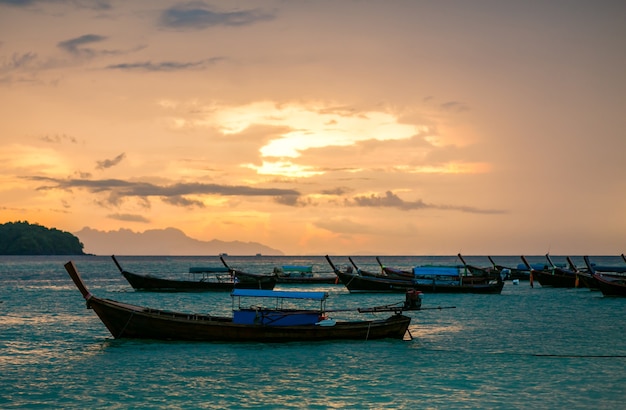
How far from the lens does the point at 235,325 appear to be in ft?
97.6

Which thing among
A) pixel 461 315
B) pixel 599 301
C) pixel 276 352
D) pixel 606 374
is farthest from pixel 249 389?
pixel 599 301

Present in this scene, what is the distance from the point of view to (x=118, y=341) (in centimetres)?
3127

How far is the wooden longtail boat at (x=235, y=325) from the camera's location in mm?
29812

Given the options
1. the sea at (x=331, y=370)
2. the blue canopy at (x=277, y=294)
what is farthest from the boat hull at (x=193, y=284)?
the blue canopy at (x=277, y=294)

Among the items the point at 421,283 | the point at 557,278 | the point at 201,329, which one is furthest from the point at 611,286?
the point at 201,329

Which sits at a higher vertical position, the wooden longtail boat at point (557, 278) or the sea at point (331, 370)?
the wooden longtail boat at point (557, 278)

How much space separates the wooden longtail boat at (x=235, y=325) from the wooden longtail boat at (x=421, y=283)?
33.9 m

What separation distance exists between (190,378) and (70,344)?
11.4 m

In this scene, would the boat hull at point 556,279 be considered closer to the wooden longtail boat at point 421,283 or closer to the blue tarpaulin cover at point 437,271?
the wooden longtail boat at point 421,283

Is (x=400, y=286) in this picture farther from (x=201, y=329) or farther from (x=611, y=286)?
(x=201, y=329)

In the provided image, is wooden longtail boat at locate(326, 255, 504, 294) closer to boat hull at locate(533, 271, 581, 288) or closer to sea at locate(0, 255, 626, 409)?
boat hull at locate(533, 271, 581, 288)

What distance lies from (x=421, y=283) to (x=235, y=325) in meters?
38.8

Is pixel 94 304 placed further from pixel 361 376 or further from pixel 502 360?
pixel 502 360

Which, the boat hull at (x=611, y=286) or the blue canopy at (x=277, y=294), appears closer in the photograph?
the blue canopy at (x=277, y=294)
